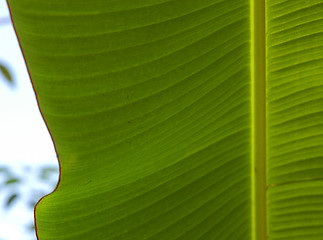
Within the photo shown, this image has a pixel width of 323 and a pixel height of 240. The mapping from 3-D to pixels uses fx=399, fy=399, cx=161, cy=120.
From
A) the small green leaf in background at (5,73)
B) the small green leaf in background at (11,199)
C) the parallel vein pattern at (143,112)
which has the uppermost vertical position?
the small green leaf in background at (5,73)

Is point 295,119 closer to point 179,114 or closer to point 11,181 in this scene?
point 179,114

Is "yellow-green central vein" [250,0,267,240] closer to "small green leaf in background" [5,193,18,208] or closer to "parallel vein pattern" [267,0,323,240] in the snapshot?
"parallel vein pattern" [267,0,323,240]

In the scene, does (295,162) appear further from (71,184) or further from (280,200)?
(71,184)

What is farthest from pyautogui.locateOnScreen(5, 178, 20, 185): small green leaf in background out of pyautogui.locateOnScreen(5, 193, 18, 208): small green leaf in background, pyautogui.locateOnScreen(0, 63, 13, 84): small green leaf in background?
pyautogui.locateOnScreen(0, 63, 13, 84): small green leaf in background

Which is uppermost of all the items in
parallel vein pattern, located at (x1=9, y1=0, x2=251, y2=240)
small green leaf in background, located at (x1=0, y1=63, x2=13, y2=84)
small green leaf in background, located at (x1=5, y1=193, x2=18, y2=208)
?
small green leaf in background, located at (x1=0, y1=63, x2=13, y2=84)

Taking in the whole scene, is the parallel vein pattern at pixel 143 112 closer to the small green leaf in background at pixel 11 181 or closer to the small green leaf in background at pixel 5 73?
the small green leaf in background at pixel 5 73

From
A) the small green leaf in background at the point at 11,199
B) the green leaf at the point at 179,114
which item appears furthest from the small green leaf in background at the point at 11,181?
the green leaf at the point at 179,114

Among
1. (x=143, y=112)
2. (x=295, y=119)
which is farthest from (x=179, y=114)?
(x=295, y=119)
